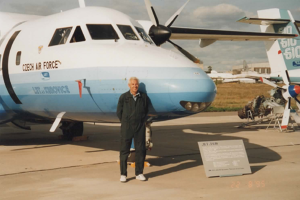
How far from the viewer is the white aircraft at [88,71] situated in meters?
7.27

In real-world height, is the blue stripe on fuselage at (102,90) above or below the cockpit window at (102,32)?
below

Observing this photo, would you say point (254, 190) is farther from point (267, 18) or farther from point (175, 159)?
point (267, 18)

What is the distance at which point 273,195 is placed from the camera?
20.5ft

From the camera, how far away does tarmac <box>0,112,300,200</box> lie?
642 centimetres

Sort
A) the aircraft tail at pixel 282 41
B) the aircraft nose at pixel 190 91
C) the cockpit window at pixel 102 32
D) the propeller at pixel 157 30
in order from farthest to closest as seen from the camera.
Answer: the aircraft tail at pixel 282 41 → the propeller at pixel 157 30 → the cockpit window at pixel 102 32 → the aircraft nose at pixel 190 91

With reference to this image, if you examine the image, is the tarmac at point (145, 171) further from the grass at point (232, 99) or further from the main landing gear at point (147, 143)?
the grass at point (232, 99)

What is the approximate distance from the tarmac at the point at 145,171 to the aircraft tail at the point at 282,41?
267 inches

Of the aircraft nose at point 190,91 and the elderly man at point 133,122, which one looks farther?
the elderly man at point 133,122

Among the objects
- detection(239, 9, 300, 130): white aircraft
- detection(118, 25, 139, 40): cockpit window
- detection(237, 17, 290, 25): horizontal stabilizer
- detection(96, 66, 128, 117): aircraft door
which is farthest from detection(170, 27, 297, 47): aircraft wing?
detection(96, 66, 128, 117): aircraft door

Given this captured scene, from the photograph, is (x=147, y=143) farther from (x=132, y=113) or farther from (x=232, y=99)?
(x=232, y=99)

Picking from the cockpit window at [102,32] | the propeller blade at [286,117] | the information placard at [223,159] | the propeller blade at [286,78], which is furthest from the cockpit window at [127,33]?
the propeller blade at [286,78]

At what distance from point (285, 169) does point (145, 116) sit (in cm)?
320

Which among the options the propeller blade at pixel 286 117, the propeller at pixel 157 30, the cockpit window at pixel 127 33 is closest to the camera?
the cockpit window at pixel 127 33

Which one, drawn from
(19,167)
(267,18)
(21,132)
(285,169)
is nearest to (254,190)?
(285,169)
